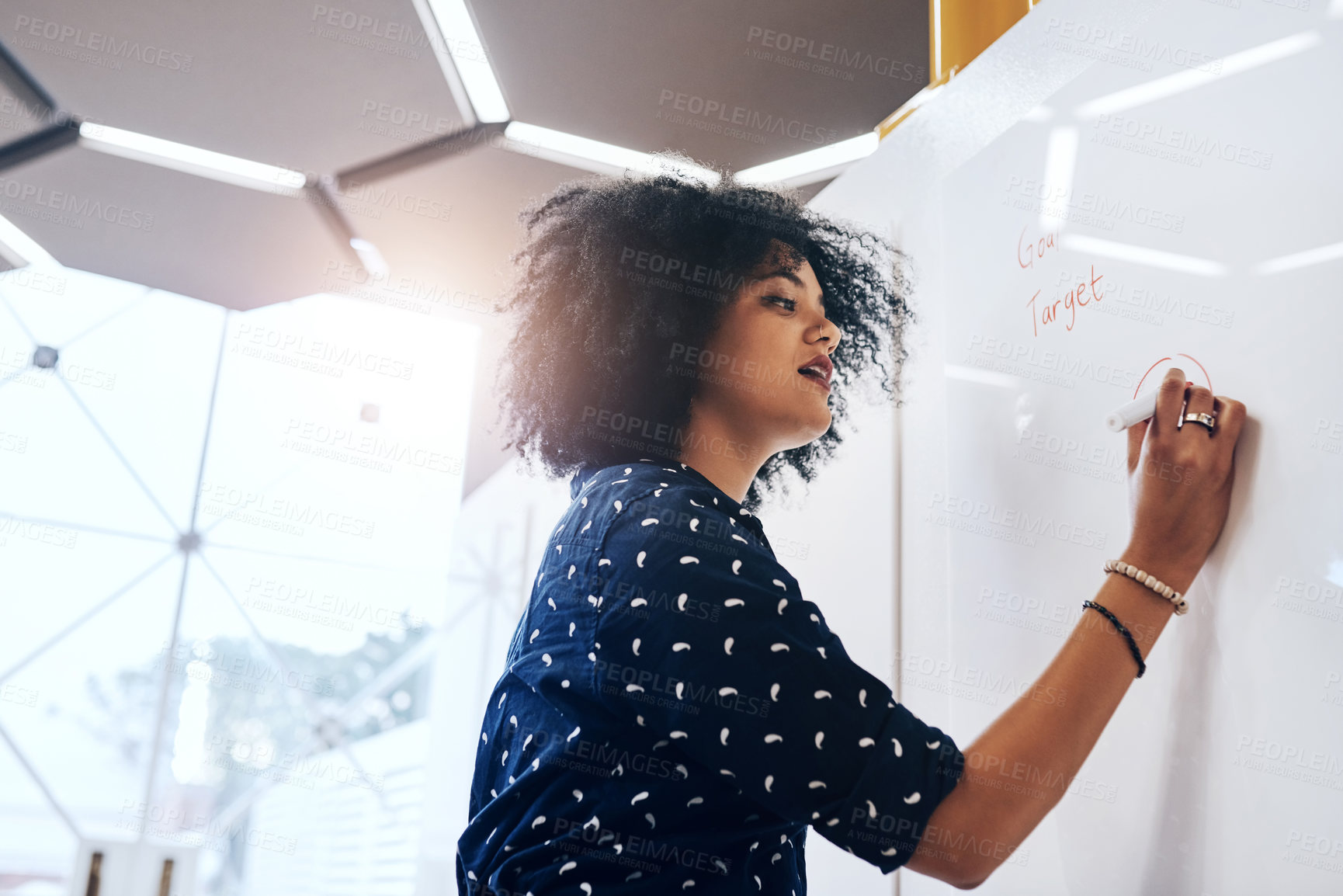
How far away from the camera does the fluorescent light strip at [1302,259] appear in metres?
0.43

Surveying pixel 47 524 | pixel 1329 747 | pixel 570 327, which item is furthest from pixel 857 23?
pixel 47 524

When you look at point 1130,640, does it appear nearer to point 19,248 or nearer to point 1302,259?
point 1302,259

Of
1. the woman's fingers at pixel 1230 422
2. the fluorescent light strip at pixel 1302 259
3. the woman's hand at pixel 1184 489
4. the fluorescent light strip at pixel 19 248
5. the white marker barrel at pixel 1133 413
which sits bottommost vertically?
the woman's hand at pixel 1184 489

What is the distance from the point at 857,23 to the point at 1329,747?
116 centimetres

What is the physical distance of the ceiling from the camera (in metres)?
1.33

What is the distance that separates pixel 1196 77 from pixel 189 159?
66.1 inches

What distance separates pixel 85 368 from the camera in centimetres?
244

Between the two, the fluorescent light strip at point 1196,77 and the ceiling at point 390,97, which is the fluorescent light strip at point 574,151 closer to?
the ceiling at point 390,97

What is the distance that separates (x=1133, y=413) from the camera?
19.4 inches

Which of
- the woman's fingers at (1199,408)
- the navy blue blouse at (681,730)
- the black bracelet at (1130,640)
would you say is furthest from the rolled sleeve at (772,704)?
the woman's fingers at (1199,408)

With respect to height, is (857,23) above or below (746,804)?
above

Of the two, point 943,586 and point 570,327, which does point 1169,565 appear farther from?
point 570,327

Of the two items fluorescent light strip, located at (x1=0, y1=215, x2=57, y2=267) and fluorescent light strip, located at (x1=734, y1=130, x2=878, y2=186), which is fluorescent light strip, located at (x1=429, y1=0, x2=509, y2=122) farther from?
fluorescent light strip, located at (x1=0, y1=215, x2=57, y2=267)

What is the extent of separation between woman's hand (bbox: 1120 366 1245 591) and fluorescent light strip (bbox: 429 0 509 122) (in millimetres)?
1172
